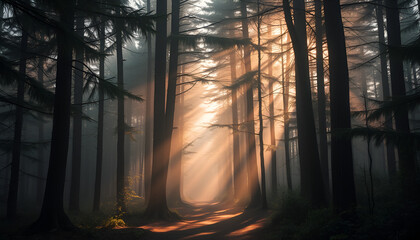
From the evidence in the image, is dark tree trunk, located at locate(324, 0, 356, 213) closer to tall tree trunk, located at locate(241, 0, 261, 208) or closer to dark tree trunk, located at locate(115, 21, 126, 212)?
tall tree trunk, located at locate(241, 0, 261, 208)

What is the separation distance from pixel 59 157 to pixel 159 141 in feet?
17.4

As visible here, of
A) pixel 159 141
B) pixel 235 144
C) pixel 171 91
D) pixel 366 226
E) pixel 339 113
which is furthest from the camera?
pixel 235 144

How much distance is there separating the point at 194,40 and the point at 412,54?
9.23 metres

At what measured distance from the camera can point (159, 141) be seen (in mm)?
13609

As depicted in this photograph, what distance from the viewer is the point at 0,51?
59.2 ft

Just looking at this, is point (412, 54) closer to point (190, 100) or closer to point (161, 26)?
point (161, 26)

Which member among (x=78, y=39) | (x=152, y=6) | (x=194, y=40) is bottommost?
(x=78, y=39)

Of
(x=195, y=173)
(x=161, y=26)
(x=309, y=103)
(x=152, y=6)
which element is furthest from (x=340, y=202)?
(x=195, y=173)

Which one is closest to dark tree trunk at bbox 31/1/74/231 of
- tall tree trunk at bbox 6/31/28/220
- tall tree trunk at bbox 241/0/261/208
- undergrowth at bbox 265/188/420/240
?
tall tree trunk at bbox 6/31/28/220

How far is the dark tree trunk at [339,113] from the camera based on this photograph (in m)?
7.61

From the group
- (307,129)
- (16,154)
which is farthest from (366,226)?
(16,154)

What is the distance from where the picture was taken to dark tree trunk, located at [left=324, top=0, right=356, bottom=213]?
761 centimetres

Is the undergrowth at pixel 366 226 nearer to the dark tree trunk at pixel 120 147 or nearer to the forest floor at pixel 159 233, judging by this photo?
the forest floor at pixel 159 233

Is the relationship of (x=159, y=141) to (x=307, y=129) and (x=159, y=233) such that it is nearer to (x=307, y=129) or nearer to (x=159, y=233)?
(x=159, y=233)
